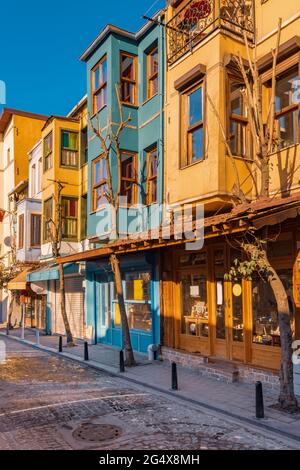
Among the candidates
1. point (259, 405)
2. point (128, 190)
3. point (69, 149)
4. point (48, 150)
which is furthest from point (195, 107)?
point (48, 150)

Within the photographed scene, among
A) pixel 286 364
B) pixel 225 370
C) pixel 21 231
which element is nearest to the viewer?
pixel 286 364

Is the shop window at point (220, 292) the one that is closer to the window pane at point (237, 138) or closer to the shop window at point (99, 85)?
the window pane at point (237, 138)

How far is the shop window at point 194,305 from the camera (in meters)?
12.6

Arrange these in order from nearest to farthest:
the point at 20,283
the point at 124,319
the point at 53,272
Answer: the point at 124,319 < the point at 53,272 < the point at 20,283

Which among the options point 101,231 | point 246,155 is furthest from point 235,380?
point 101,231

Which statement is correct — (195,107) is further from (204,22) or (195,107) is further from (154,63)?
(154,63)

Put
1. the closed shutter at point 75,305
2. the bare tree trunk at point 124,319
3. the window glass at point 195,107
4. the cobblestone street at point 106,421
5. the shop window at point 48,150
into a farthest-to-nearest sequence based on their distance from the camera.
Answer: the shop window at point 48,150, the closed shutter at point 75,305, the bare tree trunk at point 124,319, the window glass at point 195,107, the cobblestone street at point 106,421

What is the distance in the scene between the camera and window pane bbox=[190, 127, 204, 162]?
11.9m

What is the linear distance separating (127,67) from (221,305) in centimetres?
979

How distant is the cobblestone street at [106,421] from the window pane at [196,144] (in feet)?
20.1

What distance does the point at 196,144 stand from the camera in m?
12.1

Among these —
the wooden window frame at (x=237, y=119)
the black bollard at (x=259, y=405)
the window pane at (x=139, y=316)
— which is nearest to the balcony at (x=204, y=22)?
the wooden window frame at (x=237, y=119)
